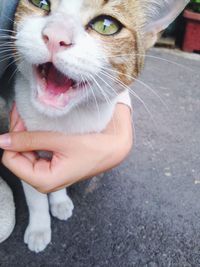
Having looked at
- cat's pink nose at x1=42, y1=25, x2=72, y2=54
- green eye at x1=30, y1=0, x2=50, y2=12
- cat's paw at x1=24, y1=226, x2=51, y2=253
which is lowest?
cat's paw at x1=24, y1=226, x2=51, y2=253

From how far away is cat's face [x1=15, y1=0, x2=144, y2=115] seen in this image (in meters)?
0.76

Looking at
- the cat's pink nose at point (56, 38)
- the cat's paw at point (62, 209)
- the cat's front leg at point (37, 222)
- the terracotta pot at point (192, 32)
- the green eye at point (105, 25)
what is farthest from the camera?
the terracotta pot at point (192, 32)

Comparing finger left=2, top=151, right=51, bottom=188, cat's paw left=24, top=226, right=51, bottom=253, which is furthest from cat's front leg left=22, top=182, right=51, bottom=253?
finger left=2, top=151, right=51, bottom=188

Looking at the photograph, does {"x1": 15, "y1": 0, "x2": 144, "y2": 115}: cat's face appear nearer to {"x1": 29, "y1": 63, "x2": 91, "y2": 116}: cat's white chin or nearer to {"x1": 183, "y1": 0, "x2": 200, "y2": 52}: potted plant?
{"x1": 29, "y1": 63, "x2": 91, "y2": 116}: cat's white chin

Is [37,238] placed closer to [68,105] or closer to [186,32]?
[68,105]

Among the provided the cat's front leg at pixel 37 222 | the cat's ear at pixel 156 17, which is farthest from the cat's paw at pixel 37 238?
the cat's ear at pixel 156 17

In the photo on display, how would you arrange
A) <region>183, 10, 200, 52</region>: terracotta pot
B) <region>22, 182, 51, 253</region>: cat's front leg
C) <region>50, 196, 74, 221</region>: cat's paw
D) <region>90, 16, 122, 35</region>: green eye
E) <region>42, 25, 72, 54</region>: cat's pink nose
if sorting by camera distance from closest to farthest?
<region>42, 25, 72, 54</region>: cat's pink nose → <region>90, 16, 122, 35</region>: green eye → <region>22, 182, 51, 253</region>: cat's front leg → <region>50, 196, 74, 221</region>: cat's paw → <region>183, 10, 200, 52</region>: terracotta pot

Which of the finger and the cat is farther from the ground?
the cat

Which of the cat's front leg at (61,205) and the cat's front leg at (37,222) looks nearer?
Answer: the cat's front leg at (37,222)

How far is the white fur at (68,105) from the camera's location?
0.77 meters

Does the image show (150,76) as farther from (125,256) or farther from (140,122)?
(125,256)

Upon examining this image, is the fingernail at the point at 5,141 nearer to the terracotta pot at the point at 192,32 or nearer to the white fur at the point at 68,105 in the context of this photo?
the white fur at the point at 68,105

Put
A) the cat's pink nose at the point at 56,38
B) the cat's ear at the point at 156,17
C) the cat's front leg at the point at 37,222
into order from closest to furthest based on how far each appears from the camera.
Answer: the cat's pink nose at the point at 56,38 → the cat's ear at the point at 156,17 → the cat's front leg at the point at 37,222

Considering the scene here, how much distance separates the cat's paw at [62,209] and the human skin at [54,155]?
221mm
